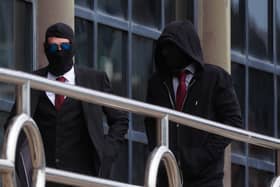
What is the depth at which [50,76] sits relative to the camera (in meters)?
9.85

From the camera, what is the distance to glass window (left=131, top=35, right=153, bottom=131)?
17.6m

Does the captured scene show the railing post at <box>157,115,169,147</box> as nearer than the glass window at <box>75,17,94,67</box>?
Yes

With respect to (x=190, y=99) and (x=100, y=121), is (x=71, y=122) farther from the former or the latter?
(x=190, y=99)

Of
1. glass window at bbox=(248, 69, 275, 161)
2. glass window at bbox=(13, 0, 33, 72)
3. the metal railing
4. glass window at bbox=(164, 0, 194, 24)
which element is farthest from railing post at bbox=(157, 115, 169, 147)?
glass window at bbox=(248, 69, 275, 161)

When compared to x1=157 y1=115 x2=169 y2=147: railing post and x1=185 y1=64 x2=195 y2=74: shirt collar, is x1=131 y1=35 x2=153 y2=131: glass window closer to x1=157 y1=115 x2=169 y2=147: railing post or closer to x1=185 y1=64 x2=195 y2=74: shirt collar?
x1=185 y1=64 x2=195 y2=74: shirt collar

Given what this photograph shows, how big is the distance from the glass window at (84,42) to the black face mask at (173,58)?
672 cm

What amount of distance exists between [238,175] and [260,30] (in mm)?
2020

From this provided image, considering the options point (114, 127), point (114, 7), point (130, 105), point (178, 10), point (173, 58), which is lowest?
point (130, 105)

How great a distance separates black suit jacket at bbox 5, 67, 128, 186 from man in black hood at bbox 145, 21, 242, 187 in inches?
9.4

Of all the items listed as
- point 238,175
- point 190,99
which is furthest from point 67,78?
point 238,175

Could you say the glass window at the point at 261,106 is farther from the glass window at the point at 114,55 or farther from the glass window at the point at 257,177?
the glass window at the point at 114,55

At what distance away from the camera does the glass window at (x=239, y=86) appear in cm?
1978

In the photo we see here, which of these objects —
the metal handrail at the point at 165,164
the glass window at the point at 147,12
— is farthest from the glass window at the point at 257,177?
the metal handrail at the point at 165,164

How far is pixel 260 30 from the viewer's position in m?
20.5
